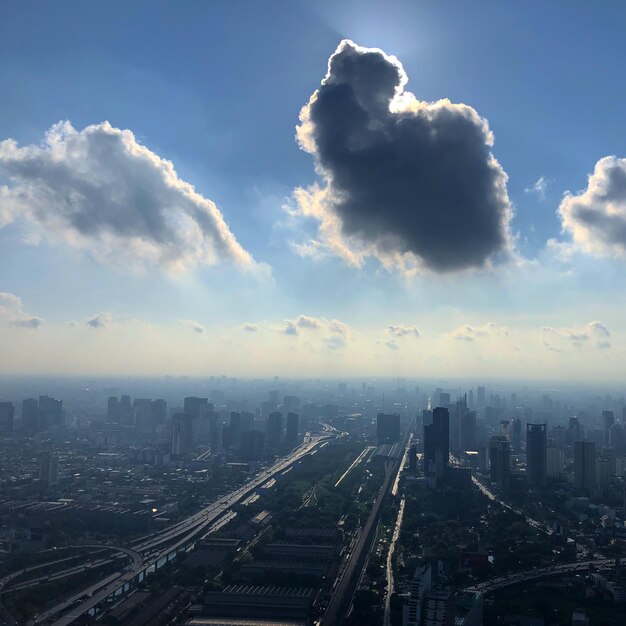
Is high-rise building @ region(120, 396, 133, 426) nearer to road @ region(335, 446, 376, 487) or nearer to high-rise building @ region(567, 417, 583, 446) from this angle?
road @ region(335, 446, 376, 487)

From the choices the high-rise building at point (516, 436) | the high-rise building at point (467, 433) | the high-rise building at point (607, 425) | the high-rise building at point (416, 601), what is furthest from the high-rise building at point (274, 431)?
the high-rise building at point (416, 601)

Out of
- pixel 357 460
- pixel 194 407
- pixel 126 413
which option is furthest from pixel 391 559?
pixel 126 413

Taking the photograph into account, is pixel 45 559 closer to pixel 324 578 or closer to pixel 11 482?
→ pixel 324 578

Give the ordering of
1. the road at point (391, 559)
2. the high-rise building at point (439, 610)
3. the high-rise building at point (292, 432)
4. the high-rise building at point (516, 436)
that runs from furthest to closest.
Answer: the high-rise building at point (292, 432), the high-rise building at point (516, 436), the road at point (391, 559), the high-rise building at point (439, 610)

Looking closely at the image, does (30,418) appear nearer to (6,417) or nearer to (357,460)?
(6,417)

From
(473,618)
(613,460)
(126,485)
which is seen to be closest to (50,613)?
(473,618)

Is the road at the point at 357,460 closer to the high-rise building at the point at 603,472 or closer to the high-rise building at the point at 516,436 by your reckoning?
the high-rise building at the point at 516,436
